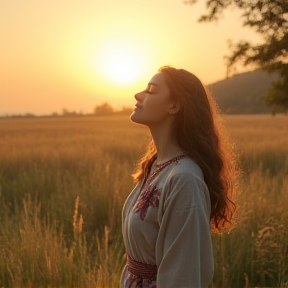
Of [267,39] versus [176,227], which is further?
[267,39]

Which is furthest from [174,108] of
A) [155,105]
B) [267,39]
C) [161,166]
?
[267,39]

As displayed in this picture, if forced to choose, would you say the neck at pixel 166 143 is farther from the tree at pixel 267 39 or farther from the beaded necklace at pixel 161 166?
the tree at pixel 267 39

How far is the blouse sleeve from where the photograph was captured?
163cm

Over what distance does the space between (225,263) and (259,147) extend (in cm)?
953

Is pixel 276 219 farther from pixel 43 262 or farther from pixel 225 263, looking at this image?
pixel 43 262

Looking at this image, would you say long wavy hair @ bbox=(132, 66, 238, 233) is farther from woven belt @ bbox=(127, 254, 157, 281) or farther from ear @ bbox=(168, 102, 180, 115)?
woven belt @ bbox=(127, 254, 157, 281)

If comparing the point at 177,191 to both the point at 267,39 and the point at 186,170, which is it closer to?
the point at 186,170

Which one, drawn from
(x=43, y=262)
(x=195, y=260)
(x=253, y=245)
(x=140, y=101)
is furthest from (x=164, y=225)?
(x=253, y=245)

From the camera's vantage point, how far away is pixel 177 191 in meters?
1.64

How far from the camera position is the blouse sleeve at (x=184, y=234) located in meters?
1.63

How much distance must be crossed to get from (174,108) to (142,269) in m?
0.62

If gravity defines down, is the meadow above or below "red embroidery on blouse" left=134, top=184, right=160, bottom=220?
below

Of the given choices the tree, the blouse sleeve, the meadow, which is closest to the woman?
the blouse sleeve

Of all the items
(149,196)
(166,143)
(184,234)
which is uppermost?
(166,143)
